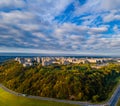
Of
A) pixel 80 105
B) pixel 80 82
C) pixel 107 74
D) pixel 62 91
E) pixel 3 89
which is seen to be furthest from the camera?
pixel 107 74

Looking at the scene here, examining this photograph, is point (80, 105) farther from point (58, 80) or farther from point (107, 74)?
point (107, 74)

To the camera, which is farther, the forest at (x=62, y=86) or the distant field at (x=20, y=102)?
the forest at (x=62, y=86)

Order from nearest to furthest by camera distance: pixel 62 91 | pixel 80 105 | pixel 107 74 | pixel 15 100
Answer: pixel 80 105
pixel 15 100
pixel 62 91
pixel 107 74

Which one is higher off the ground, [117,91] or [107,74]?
[107,74]

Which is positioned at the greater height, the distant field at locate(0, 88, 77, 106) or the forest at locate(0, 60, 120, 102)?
the forest at locate(0, 60, 120, 102)

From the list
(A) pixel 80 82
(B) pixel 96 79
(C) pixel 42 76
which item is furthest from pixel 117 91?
(C) pixel 42 76

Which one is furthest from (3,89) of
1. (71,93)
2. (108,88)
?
(108,88)

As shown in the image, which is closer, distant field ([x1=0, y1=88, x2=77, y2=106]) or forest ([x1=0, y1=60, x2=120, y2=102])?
distant field ([x1=0, y1=88, x2=77, y2=106])

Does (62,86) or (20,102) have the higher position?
(62,86)

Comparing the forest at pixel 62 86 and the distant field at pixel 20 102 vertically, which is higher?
the forest at pixel 62 86

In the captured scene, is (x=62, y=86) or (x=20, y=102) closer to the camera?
(x=20, y=102)

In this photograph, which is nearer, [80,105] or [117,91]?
[80,105]
